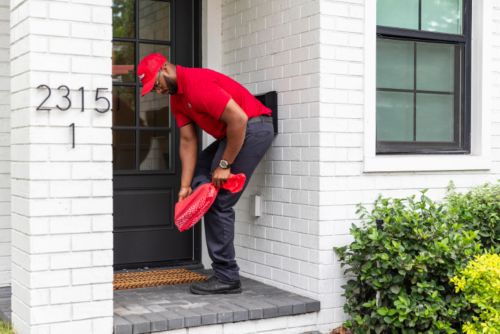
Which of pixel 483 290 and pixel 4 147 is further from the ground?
pixel 4 147

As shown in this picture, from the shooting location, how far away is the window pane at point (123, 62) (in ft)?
17.3

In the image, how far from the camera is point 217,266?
462 centimetres

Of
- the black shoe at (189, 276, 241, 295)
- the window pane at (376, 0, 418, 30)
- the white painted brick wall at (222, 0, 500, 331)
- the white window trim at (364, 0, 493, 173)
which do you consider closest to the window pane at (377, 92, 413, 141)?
the white window trim at (364, 0, 493, 173)

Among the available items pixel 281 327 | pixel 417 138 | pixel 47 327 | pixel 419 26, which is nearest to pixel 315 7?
pixel 419 26

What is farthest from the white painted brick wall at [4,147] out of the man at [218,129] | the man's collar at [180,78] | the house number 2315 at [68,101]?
the house number 2315 at [68,101]

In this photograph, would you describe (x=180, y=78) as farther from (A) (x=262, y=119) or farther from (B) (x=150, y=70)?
(A) (x=262, y=119)

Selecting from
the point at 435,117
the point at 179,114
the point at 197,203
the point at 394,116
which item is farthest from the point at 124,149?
the point at 435,117

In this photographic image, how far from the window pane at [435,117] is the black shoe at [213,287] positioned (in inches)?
68.9

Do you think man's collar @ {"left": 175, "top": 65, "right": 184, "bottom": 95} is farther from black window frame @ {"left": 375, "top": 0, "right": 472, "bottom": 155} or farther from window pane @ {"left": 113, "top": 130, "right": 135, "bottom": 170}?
black window frame @ {"left": 375, "top": 0, "right": 472, "bottom": 155}

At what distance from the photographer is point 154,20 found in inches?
211

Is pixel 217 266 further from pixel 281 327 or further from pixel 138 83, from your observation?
pixel 138 83

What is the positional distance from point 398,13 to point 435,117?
0.84m

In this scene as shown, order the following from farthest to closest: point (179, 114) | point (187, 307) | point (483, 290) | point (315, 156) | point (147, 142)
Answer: point (147, 142) → point (179, 114) → point (315, 156) → point (187, 307) → point (483, 290)

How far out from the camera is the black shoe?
457 centimetres
